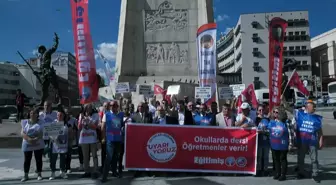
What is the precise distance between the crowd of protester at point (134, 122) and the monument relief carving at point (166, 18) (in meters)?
18.0

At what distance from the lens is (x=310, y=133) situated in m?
8.45

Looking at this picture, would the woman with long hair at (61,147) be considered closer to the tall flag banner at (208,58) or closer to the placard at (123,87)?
the tall flag banner at (208,58)

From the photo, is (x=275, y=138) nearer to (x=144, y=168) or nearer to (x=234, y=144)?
(x=234, y=144)

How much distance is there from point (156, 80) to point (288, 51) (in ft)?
210

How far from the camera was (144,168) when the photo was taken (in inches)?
358

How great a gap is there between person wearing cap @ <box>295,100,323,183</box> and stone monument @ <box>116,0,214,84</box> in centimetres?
1831

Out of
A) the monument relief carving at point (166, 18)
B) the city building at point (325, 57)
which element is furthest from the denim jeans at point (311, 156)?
the city building at point (325, 57)

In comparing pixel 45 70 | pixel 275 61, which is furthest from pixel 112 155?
pixel 45 70

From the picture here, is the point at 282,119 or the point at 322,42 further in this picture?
the point at 322,42

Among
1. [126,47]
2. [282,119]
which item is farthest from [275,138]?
[126,47]

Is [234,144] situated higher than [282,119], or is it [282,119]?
[282,119]

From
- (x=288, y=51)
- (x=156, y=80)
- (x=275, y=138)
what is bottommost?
(x=275, y=138)

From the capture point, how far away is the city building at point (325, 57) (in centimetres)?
8750

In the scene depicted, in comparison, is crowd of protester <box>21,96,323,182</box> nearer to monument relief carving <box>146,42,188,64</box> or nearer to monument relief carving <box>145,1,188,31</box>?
monument relief carving <box>146,42,188,64</box>
